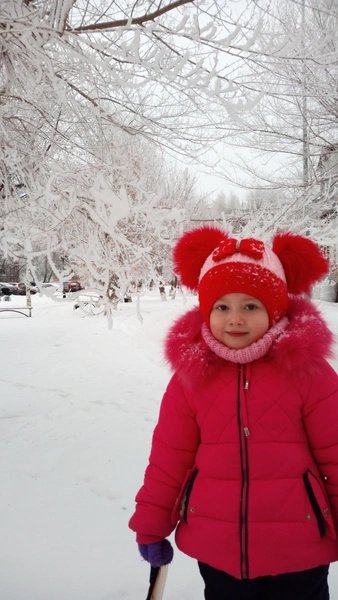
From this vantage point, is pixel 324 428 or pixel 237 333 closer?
pixel 324 428

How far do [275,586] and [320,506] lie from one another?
309 mm

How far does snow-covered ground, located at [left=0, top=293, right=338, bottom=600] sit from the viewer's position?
1902mm

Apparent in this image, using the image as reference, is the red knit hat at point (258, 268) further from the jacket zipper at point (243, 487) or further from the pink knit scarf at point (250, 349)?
the jacket zipper at point (243, 487)

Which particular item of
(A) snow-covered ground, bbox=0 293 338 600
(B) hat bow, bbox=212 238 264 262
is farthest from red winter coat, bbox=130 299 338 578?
(A) snow-covered ground, bbox=0 293 338 600

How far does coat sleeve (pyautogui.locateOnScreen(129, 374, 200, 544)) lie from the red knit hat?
0.38 meters

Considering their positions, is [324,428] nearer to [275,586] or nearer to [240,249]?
[275,586]

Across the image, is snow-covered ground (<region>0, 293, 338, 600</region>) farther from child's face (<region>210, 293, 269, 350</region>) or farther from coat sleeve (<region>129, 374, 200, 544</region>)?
coat sleeve (<region>129, 374, 200, 544</region>)

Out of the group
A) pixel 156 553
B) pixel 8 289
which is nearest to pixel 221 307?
pixel 156 553

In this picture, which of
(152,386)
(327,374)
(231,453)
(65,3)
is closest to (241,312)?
(327,374)

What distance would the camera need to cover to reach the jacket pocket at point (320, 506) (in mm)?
1108

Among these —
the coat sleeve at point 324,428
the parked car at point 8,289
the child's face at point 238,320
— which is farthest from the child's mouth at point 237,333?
the parked car at point 8,289

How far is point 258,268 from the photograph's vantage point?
132 cm

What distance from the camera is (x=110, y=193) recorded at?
2422 millimetres

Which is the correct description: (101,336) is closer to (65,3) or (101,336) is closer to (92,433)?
(92,433)
